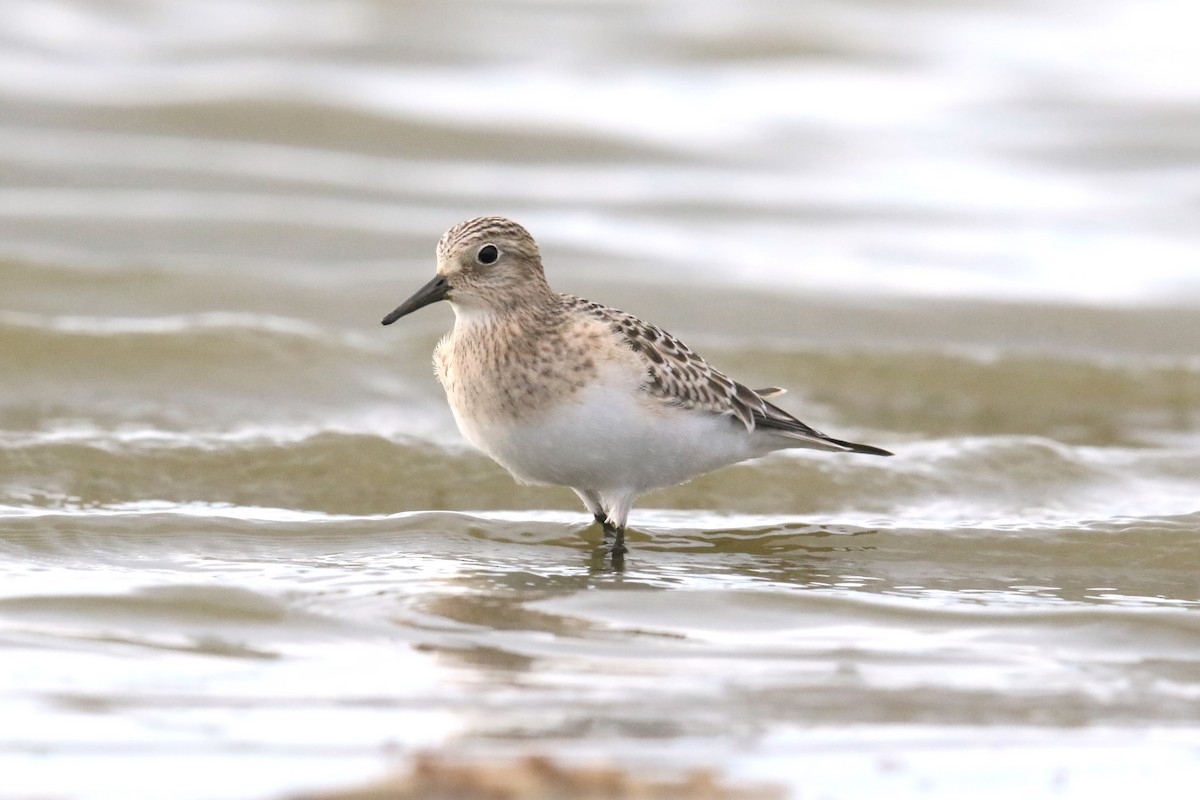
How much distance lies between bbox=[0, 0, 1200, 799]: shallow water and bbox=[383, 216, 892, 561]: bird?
0.44 meters

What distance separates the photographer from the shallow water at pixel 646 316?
469 cm

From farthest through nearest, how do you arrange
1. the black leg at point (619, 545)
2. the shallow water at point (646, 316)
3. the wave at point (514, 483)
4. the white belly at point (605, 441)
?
the wave at point (514, 483), the black leg at point (619, 545), the white belly at point (605, 441), the shallow water at point (646, 316)

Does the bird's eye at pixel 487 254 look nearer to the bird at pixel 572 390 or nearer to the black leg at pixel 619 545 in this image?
the bird at pixel 572 390

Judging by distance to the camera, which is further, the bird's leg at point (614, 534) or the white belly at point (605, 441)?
the bird's leg at point (614, 534)

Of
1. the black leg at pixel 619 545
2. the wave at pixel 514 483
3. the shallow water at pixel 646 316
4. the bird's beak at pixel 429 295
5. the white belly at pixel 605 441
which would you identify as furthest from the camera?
the wave at pixel 514 483

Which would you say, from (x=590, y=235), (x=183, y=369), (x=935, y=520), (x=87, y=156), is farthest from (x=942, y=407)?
(x=87, y=156)

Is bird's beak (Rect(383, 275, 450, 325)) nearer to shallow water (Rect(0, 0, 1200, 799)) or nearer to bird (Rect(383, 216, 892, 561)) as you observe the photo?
bird (Rect(383, 216, 892, 561))

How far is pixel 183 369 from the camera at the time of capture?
9500mm

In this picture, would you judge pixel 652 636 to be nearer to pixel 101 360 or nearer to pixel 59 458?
pixel 59 458

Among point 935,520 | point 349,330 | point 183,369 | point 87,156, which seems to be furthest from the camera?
point 87,156

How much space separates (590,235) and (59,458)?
5.45m

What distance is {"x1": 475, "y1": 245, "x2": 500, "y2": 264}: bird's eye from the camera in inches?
255

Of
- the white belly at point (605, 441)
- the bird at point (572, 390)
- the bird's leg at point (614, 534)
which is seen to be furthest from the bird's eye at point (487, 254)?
the bird's leg at point (614, 534)

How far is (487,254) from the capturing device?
649 cm
